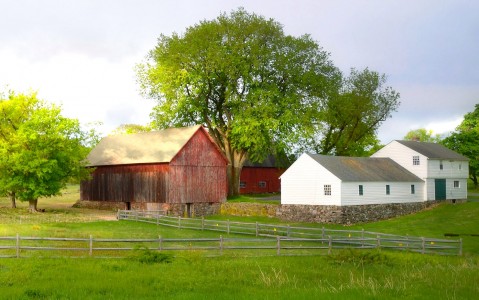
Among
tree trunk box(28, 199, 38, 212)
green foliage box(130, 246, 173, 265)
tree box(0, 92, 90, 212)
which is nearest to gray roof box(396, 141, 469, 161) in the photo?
tree box(0, 92, 90, 212)

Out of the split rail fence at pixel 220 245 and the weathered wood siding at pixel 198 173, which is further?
the weathered wood siding at pixel 198 173

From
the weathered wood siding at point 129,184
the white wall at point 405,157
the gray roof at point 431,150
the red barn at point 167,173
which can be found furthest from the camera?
the gray roof at point 431,150

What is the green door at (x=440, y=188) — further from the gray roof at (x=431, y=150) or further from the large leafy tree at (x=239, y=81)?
the large leafy tree at (x=239, y=81)

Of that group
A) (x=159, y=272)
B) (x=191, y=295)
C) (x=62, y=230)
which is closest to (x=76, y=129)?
(x=62, y=230)

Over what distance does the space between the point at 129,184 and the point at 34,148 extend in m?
10.8

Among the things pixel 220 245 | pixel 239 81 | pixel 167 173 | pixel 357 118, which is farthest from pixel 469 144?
pixel 220 245

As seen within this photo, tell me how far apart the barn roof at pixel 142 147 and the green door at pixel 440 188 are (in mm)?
27099

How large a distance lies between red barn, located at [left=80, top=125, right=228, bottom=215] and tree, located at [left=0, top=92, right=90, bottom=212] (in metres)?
6.00

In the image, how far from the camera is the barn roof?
57.3 meters

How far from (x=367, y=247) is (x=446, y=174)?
113 ft

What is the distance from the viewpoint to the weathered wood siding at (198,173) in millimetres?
56281

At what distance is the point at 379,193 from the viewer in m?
54.4

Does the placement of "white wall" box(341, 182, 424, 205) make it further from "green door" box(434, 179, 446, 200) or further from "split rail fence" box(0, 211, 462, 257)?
"split rail fence" box(0, 211, 462, 257)

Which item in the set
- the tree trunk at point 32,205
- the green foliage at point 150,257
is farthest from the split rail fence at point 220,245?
the tree trunk at point 32,205
